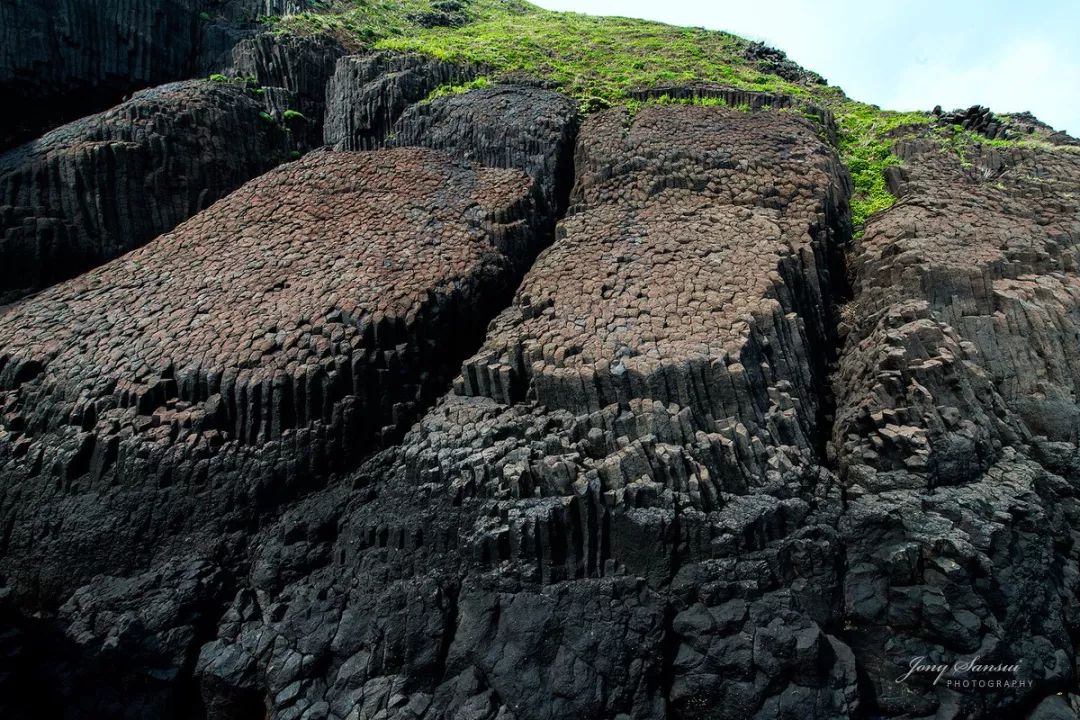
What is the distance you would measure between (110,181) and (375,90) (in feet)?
16.5

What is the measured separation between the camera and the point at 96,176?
12078 millimetres

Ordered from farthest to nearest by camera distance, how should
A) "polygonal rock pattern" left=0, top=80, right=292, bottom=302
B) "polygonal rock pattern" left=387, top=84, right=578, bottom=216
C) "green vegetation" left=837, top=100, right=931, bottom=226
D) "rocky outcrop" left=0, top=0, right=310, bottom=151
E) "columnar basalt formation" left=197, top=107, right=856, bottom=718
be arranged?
"rocky outcrop" left=0, top=0, right=310, bottom=151 < "polygonal rock pattern" left=387, top=84, right=578, bottom=216 < "polygonal rock pattern" left=0, top=80, right=292, bottom=302 < "green vegetation" left=837, top=100, right=931, bottom=226 < "columnar basalt formation" left=197, top=107, right=856, bottom=718

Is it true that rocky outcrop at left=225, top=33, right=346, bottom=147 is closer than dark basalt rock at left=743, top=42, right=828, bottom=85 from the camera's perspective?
Yes

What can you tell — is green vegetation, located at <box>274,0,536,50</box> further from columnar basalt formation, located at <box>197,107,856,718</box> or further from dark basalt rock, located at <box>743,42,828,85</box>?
columnar basalt formation, located at <box>197,107,856,718</box>

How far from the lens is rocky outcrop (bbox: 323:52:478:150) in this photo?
1364 cm

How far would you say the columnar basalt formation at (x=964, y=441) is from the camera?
21.7ft

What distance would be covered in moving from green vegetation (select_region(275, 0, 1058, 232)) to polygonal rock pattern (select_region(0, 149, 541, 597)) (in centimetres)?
475

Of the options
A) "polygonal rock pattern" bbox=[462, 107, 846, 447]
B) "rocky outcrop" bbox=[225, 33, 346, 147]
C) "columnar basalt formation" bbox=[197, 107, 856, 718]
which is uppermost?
"rocky outcrop" bbox=[225, 33, 346, 147]

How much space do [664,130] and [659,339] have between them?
5.29 meters

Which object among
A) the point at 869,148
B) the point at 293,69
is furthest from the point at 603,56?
the point at 293,69

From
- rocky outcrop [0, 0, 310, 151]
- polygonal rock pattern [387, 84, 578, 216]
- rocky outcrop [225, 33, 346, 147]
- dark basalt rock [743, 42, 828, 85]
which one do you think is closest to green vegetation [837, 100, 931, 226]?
dark basalt rock [743, 42, 828, 85]

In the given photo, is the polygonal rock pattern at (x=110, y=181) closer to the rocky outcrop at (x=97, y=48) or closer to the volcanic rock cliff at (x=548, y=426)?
the volcanic rock cliff at (x=548, y=426)

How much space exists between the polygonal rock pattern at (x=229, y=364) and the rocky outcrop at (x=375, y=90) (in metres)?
3.02

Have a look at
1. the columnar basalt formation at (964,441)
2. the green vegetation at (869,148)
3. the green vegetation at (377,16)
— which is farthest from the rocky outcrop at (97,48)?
the columnar basalt formation at (964,441)
